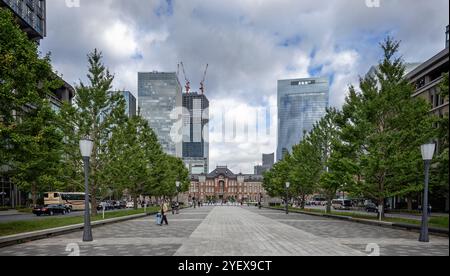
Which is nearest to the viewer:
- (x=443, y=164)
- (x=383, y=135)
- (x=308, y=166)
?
(x=443, y=164)

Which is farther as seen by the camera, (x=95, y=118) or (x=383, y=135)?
(x=95, y=118)

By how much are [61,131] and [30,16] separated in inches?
1406

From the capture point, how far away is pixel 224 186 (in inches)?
6403

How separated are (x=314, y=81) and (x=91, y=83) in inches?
1073

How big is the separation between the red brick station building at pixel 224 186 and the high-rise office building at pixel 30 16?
4615 inches

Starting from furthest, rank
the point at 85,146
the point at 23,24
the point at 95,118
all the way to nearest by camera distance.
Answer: the point at 23,24
the point at 95,118
the point at 85,146

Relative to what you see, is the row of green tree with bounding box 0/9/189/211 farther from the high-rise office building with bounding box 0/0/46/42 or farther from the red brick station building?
the red brick station building

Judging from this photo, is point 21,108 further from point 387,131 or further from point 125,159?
point 387,131

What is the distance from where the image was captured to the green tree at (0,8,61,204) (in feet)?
47.1

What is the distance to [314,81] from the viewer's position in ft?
20.4

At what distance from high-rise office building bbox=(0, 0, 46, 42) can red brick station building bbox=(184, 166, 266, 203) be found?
11723cm

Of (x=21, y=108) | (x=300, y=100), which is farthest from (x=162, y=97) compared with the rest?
(x=300, y=100)
